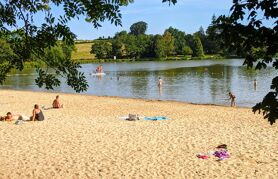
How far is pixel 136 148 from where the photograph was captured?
46.9ft

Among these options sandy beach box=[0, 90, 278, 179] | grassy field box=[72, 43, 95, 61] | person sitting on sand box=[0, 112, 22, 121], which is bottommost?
sandy beach box=[0, 90, 278, 179]

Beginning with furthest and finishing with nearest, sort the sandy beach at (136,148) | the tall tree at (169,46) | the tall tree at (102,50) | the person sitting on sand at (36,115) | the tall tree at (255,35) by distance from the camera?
the tall tree at (169,46) < the tall tree at (102,50) < the person sitting on sand at (36,115) < the sandy beach at (136,148) < the tall tree at (255,35)

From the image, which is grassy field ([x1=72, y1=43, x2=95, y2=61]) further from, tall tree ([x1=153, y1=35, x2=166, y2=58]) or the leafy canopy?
the leafy canopy

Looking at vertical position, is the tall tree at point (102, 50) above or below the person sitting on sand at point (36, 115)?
above

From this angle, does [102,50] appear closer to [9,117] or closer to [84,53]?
[84,53]

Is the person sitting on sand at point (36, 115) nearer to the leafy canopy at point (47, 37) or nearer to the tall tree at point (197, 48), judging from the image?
the leafy canopy at point (47, 37)

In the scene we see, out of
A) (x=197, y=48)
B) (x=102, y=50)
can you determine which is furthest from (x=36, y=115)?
(x=102, y=50)

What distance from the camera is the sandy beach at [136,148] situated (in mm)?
11477

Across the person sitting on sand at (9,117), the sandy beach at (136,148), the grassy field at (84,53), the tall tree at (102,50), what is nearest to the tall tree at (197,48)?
the tall tree at (102,50)

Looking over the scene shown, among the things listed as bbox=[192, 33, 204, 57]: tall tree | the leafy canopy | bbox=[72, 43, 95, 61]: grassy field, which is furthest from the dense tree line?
the leafy canopy

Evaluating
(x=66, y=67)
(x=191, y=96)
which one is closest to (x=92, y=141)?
(x=66, y=67)

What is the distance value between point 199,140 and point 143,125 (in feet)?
14.3

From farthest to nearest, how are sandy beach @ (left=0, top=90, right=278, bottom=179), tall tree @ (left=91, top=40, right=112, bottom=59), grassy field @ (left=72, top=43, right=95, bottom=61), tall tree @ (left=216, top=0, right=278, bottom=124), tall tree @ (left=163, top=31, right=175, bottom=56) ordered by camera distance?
grassy field @ (left=72, top=43, right=95, bottom=61) → tall tree @ (left=163, top=31, right=175, bottom=56) → tall tree @ (left=91, top=40, right=112, bottom=59) → sandy beach @ (left=0, top=90, right=278, bottom=179) → tall tree @ (left=216, top=0, right=278, bottom=124)

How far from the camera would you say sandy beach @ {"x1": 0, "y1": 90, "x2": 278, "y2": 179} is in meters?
11.5
